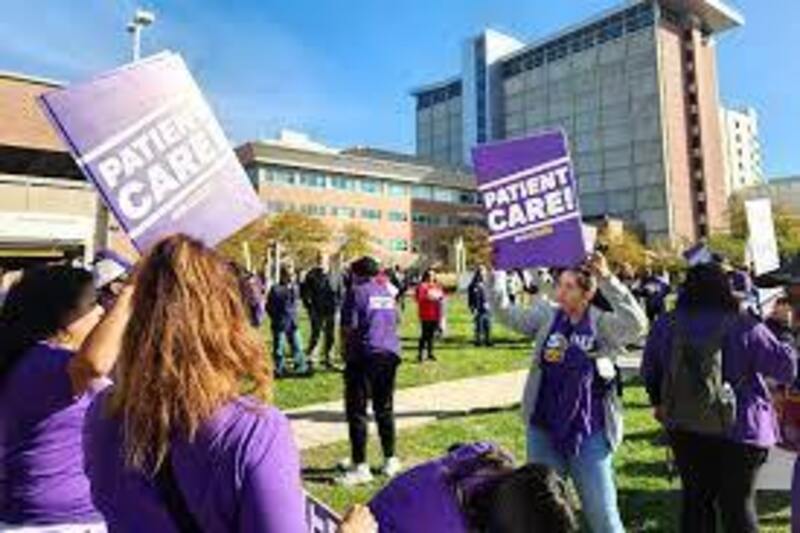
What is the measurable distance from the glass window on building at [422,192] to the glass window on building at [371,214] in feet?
20.7

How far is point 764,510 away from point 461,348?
556 inches

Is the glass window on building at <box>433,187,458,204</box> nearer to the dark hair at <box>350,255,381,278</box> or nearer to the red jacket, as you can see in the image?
the red jacket

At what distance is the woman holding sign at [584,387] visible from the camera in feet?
18.3

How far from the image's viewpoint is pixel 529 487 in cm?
262

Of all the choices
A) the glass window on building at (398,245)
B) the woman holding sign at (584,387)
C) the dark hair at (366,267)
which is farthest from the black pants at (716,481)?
the glass window on building at (398,245)

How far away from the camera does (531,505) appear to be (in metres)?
2.60

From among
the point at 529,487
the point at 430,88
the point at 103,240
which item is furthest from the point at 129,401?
the point at 430,88

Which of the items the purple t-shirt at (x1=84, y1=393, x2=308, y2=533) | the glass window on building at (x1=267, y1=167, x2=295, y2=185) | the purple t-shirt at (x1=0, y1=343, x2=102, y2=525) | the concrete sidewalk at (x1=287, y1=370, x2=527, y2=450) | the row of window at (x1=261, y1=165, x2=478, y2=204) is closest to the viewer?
the purple t-shirt at (x1=84, y1=393, x2=308, y2=533)

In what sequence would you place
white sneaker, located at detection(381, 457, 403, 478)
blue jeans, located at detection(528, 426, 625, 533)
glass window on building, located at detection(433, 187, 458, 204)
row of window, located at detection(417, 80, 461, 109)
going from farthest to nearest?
row of window, located at detection(417, 80, 461, 109)
glass window on building, located at detection(433, 187, 458, 204)
white sneaker, located at detection(381, 457, 403, 478)
blue jeans, located at detection(528, 426, 625, 533)

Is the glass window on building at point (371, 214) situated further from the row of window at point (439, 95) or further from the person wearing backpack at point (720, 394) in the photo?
the person wearing backpack at point (720, 394)

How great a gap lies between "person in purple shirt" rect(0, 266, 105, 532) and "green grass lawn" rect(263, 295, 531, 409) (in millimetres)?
9437

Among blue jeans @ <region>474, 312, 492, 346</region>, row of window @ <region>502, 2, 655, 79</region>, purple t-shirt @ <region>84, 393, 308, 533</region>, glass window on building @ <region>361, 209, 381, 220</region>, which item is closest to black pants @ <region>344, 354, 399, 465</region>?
purple t-shirt @ <region>84, 393, 308, 533</region>

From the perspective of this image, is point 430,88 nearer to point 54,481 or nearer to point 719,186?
point 719,186

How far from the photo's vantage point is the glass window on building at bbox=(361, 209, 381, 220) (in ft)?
354
